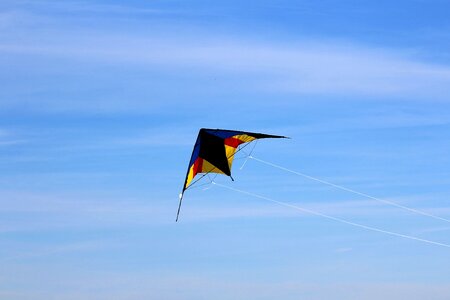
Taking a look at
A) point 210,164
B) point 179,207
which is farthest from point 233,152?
point 179,207

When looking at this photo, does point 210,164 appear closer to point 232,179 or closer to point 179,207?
point 232,179

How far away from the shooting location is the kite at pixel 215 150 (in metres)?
74.1

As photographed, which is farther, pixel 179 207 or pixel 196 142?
pixel 196 142

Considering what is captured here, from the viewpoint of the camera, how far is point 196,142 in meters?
74.8

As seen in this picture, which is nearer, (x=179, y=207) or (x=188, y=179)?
(x=179, y=207)

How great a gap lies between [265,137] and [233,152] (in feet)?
17.1

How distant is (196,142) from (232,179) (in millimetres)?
4117

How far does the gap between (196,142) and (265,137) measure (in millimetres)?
5750

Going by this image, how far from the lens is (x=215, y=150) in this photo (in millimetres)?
76188

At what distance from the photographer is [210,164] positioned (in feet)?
253

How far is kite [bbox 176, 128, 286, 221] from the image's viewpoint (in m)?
74.1

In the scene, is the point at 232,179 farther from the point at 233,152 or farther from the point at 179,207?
the point at 179,207

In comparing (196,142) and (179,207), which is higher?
(196,142)

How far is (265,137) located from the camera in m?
72.4
